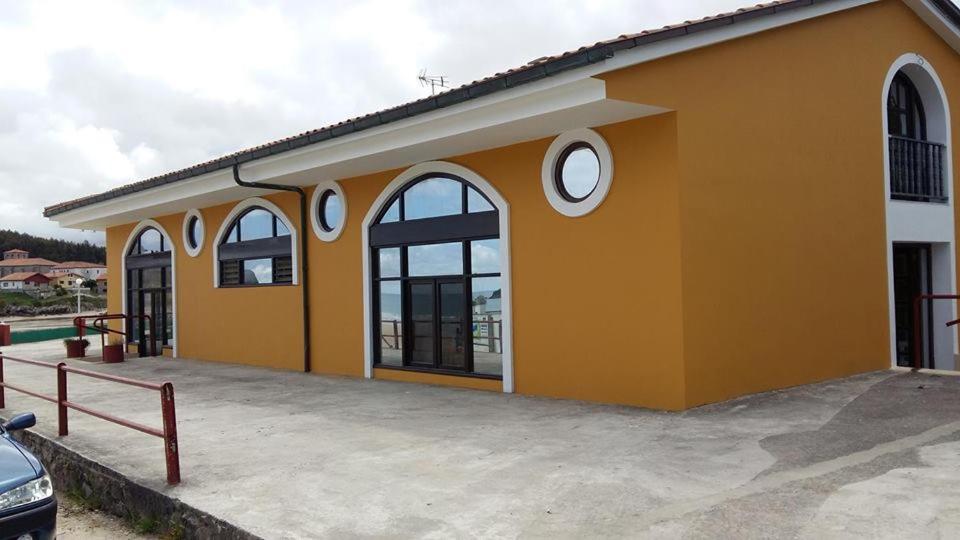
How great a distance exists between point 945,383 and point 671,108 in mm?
4665

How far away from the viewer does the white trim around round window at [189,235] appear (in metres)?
14.7

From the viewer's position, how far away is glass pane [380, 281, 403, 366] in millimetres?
10664

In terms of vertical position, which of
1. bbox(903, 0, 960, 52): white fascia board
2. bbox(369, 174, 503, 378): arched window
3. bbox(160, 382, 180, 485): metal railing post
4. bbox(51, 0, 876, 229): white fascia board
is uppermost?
bbox(903, 0, 960, 52): white fascia board

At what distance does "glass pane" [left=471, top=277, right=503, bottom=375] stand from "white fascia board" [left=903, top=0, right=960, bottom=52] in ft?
25.3

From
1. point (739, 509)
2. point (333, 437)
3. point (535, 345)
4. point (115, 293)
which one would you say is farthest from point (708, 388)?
point (115, 293)

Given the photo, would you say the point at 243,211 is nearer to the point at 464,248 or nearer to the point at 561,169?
the point at 464,248

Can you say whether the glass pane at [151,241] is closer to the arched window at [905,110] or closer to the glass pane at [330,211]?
the glass pane at [330,211]

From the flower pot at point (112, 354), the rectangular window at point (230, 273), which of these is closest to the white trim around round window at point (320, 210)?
the rectangular window at point (230, 273)

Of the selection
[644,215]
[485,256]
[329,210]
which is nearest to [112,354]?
[329,210]

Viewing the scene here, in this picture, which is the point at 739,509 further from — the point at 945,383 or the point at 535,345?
the point at 945,383

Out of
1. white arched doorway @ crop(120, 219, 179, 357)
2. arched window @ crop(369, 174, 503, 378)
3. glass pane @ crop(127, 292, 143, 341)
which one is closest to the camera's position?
arched window @ crop(369, 174, 503, 378)

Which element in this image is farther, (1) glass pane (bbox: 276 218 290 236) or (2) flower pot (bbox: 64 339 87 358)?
(2) flower pot (bbox: 64 339 87 358)

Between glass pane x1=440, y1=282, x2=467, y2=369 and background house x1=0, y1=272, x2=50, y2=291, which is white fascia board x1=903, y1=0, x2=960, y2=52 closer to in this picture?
glass pane x1=440, y1=282, x2=467, y2=369

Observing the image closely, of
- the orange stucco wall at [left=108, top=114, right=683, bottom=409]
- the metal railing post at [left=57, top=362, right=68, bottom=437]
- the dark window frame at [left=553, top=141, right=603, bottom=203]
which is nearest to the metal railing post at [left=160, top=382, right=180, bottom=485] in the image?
the metal railing post at [left=57, top=362, right=68, bottom=437]
